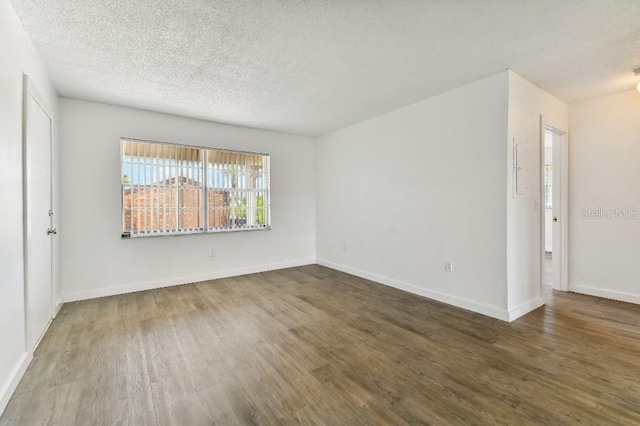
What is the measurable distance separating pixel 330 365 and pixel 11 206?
2.47 m

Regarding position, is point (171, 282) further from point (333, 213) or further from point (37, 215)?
point (333, 213)

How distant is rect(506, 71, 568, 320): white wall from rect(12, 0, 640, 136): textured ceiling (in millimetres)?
232

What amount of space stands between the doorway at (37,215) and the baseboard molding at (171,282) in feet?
2.40

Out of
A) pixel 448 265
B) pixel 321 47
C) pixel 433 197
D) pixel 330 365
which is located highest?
pixel 321 47

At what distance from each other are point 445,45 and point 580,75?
1.77m

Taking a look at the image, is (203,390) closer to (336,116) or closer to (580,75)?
(336,116)

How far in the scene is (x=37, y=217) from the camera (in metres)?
2.58

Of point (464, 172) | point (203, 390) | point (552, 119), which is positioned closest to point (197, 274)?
point (203, 390)

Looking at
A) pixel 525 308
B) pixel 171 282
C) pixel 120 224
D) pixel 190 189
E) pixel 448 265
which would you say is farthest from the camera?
pixel 190 189

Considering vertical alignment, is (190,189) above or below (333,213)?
above

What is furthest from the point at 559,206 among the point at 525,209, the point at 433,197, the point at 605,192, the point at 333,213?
the point at 333,213

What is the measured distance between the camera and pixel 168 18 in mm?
2062

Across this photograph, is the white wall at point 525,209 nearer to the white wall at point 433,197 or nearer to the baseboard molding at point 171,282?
the white wall at point 433,197

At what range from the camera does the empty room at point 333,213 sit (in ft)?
6.24
